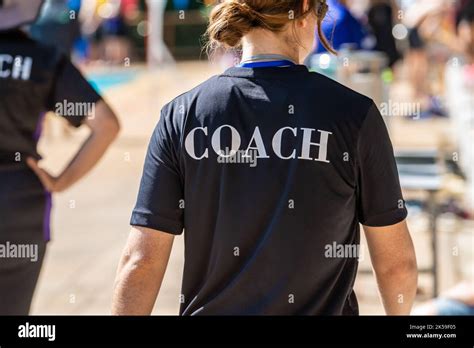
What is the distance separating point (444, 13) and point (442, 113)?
1.42 metres

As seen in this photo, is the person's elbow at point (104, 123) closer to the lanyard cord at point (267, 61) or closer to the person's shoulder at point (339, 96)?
the lanyard cord at point (267, 61)

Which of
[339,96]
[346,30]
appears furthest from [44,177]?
[346,30]

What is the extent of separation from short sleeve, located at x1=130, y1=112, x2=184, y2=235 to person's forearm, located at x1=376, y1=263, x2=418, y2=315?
0.50 metres

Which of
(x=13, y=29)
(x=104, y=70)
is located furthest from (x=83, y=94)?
(x=104, y=70)

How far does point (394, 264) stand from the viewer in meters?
2.03

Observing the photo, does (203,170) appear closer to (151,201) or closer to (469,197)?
(151,201)

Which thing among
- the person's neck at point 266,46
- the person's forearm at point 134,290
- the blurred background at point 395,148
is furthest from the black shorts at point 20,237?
the person's neck at point 266,46

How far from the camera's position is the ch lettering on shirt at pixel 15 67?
9.26 feet

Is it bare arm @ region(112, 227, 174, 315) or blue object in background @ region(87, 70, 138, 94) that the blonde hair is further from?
blue object in background @ region(87, 70, 138, 94)

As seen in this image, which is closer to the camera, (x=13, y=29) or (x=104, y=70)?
(x=13, y=29)

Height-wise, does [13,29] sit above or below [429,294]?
above

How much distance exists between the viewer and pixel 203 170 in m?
1.91
